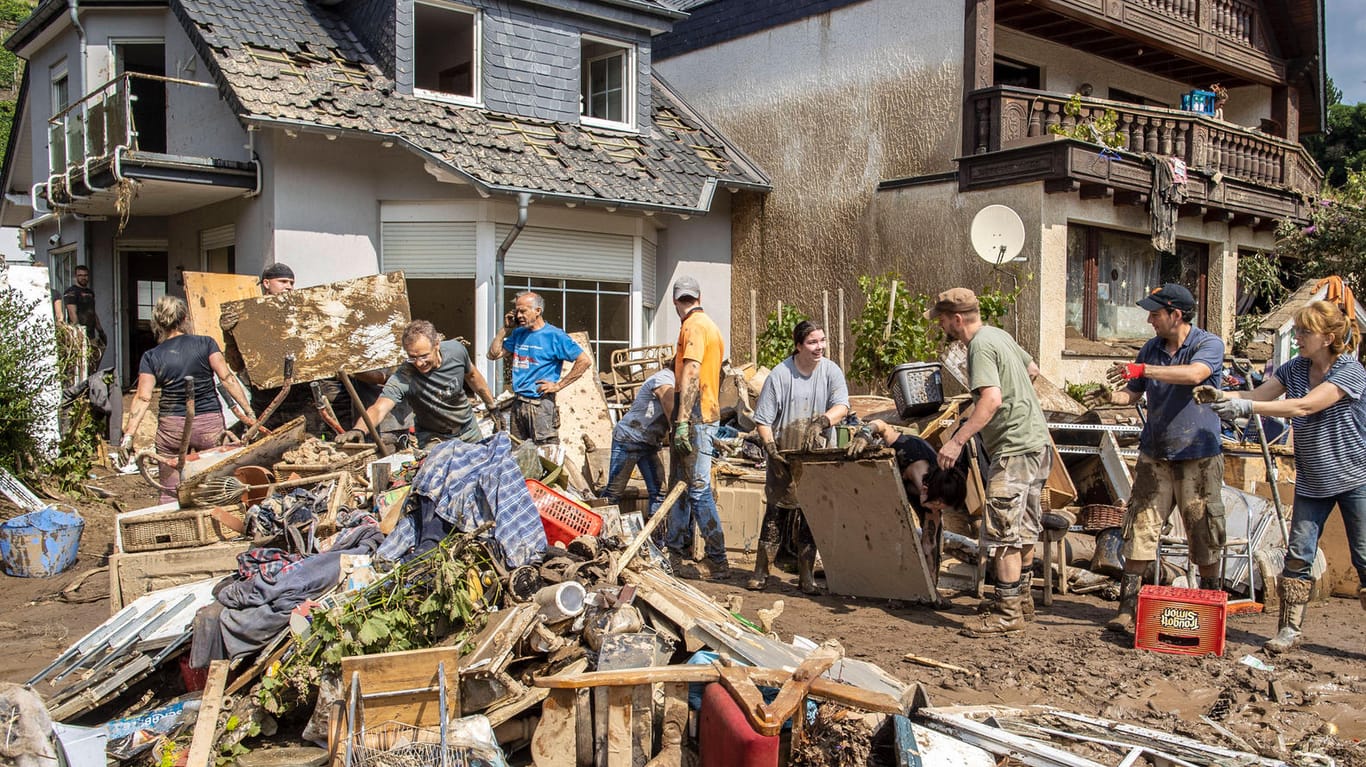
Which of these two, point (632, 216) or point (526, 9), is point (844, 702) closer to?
point (632, 216)

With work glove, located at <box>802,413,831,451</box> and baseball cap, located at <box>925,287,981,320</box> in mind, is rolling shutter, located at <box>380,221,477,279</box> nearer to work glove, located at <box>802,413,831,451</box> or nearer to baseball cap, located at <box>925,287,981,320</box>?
work glove, located at <box>802,413,831,451</box>

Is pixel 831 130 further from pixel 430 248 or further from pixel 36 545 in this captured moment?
pixel 36 545

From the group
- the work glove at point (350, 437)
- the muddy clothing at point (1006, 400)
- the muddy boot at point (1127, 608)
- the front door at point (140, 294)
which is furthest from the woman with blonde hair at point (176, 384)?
the front door at point (140, 294)

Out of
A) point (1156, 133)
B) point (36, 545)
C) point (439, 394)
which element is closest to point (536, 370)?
point (439, 394)

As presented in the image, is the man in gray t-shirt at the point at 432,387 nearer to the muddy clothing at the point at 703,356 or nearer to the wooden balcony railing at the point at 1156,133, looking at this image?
the muddy clothing at the point at 703,356

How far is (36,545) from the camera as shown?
7652 mm

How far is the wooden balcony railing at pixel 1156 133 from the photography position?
11.7m

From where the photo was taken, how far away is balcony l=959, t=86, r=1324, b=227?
37.5 ft

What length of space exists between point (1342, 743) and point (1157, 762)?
0.89m

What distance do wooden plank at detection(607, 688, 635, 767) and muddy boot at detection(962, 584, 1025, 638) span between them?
2.47 meters

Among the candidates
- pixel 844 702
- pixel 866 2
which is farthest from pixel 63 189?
pixel 844 702

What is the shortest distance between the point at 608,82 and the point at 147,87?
6.47m

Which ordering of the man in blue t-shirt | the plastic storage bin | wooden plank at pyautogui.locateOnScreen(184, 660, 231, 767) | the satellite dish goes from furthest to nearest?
the satellite dish
the man in blue t-shirt
the plastic storage bin
wooden plank at pyautogui.locateOnScreen(184, 660, 231, 767)

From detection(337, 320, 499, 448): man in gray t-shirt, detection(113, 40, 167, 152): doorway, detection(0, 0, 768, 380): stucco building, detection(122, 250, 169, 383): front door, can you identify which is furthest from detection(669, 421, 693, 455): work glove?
detection(122, 250, 169, 383): front door
